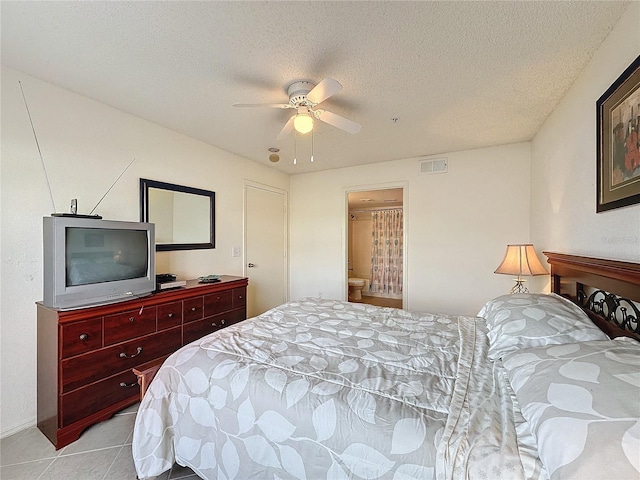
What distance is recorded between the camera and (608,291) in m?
1.34

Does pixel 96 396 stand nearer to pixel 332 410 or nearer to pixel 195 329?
pixel 195 329

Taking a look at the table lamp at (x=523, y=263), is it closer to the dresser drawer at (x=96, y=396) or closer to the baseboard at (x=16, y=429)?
the dresser drawer at (x=96, y=396)

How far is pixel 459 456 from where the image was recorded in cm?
82

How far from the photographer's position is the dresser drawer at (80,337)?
67.8 inches

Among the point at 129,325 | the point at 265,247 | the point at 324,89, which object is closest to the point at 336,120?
the point at 324,89

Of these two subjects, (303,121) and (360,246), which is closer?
(303,121)

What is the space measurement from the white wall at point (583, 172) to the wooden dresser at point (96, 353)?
299 centimetres

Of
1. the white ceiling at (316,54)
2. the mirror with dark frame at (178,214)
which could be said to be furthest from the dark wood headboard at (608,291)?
the mirror with dark frame at (178,214)

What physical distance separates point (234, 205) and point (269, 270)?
3.90 ft

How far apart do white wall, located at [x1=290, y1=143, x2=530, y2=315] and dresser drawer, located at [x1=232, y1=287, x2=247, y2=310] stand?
64.9 inches

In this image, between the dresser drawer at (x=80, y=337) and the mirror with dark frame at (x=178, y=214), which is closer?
the dresser drawer at (x=80, y=337)

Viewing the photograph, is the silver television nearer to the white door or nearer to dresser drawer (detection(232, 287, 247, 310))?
dresser drawer (detection(232, 287, 247, 310))

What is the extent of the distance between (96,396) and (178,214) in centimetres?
171

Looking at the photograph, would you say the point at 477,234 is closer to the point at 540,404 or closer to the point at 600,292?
the point at 600,292
